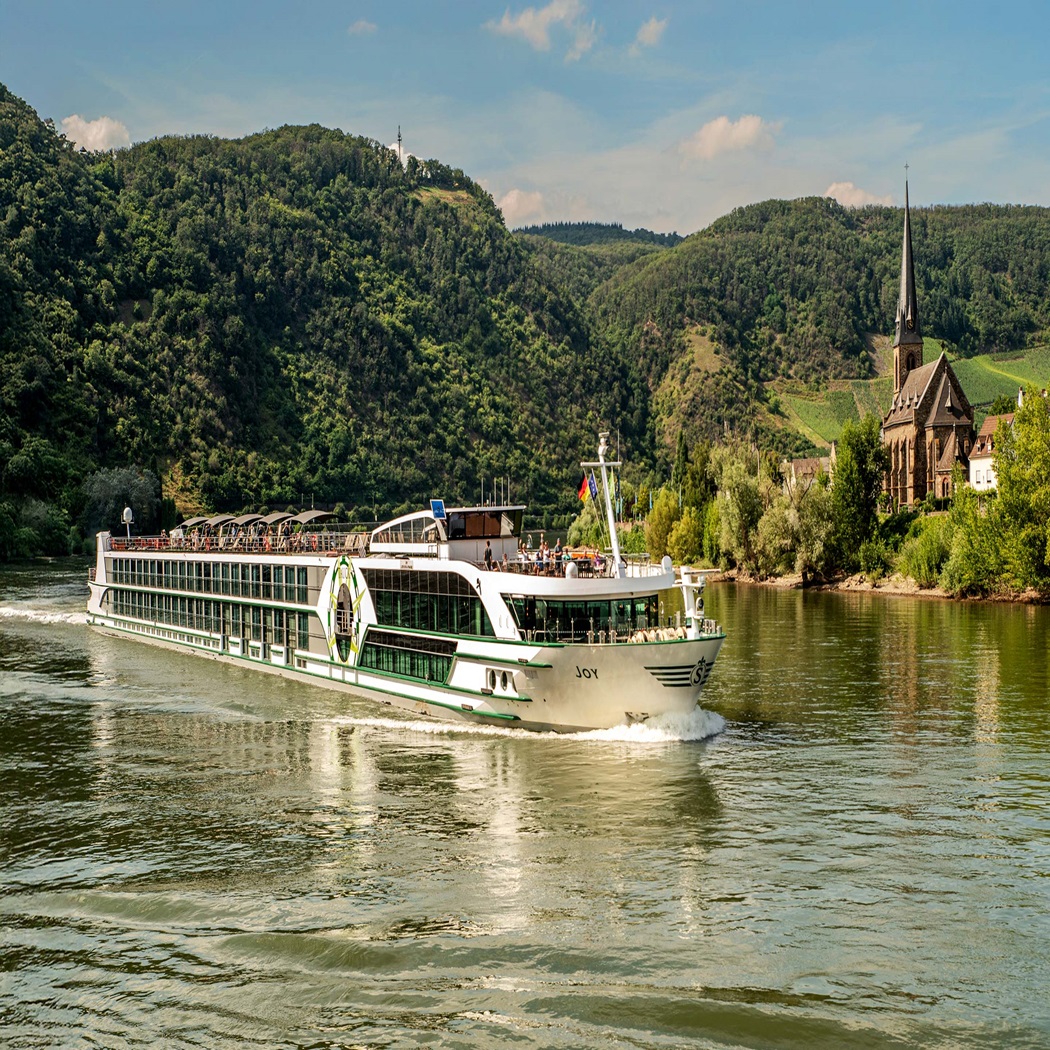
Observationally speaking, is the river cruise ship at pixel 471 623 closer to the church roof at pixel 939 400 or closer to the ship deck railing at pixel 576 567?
the ship deck railing at pixel 576 567

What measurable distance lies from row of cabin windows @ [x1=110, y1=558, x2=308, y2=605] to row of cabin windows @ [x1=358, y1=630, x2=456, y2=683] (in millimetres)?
6346

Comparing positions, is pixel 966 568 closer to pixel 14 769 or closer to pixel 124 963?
pixel 14 769

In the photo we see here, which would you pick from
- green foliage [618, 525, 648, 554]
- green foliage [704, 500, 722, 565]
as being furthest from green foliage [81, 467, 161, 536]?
green foliage [704, 500, 722, 565]

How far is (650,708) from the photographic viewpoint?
1387 inches

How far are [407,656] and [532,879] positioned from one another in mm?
18557

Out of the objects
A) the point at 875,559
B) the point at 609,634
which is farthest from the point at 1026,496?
the point at 609,634

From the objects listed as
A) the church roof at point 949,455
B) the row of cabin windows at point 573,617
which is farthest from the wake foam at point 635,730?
the church roof at point 949,455

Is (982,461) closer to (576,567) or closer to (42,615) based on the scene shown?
(42,615)

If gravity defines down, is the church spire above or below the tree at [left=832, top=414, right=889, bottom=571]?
above

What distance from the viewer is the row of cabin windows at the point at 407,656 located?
4006 cm

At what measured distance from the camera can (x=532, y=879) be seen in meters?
24.6

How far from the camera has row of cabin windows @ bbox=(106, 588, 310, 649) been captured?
5166 cm

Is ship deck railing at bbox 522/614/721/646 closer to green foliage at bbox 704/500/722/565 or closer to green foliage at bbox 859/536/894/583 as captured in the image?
green foliage at bbox 859/536/894/583

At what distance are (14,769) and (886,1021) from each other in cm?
2846
